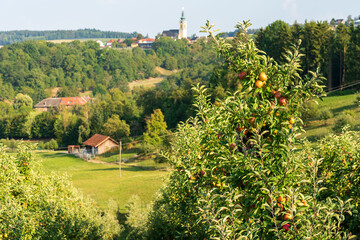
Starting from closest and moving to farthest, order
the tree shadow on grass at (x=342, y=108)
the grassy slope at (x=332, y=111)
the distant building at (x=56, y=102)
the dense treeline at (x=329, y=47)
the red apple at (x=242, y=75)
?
1. the red apple at (x=242, y=75)
2. the grassy slope at (x=332, y=111)
3. the tree shadow on grass at (x=342, y=108)
4. the dense treeline at (x=329, y=47)
5. the distant building at (x=56, y=102)

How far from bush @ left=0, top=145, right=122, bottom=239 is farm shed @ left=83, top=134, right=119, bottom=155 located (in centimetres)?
6589

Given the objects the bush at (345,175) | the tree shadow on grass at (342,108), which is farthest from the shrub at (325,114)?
the bush at (345,175)

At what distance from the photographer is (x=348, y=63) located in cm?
5997

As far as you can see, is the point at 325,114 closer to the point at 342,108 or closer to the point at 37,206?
the point at 342,108

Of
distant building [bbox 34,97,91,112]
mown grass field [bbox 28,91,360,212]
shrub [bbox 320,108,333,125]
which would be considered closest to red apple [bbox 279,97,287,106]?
mown grass field [bbox 28,91,360,212]

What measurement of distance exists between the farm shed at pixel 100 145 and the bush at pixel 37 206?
65895 millimetres

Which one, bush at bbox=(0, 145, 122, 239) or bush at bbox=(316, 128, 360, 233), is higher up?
bush at bbox=(316, 128, 360, 233)

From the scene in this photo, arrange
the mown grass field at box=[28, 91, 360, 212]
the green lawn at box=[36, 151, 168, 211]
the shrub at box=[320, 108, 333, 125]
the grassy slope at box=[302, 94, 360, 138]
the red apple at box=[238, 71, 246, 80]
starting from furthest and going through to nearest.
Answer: the shrub at box=[320, 108, 333, 125], the grassy slope at box=[302, 94, 360, 138], the mown grass field at box=[28, 91, 360, 212], the green lawn at box=[36, 151, 168, 211], the red apple at box=[238, 71, 246, 80]

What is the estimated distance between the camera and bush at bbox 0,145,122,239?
11312mm

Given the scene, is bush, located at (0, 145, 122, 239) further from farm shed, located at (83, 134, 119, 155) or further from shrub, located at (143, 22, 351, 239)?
farm shed, located at (83, 134, 119, 155)

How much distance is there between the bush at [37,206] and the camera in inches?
445

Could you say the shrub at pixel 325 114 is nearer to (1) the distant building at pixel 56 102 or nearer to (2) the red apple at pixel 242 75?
(2) the red apple at pixel 242 75

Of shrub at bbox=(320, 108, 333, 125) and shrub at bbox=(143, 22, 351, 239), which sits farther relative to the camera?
shrub at bbox=(320, 108, 333, 125)

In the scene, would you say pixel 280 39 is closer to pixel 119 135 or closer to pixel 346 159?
pixel 119 135
